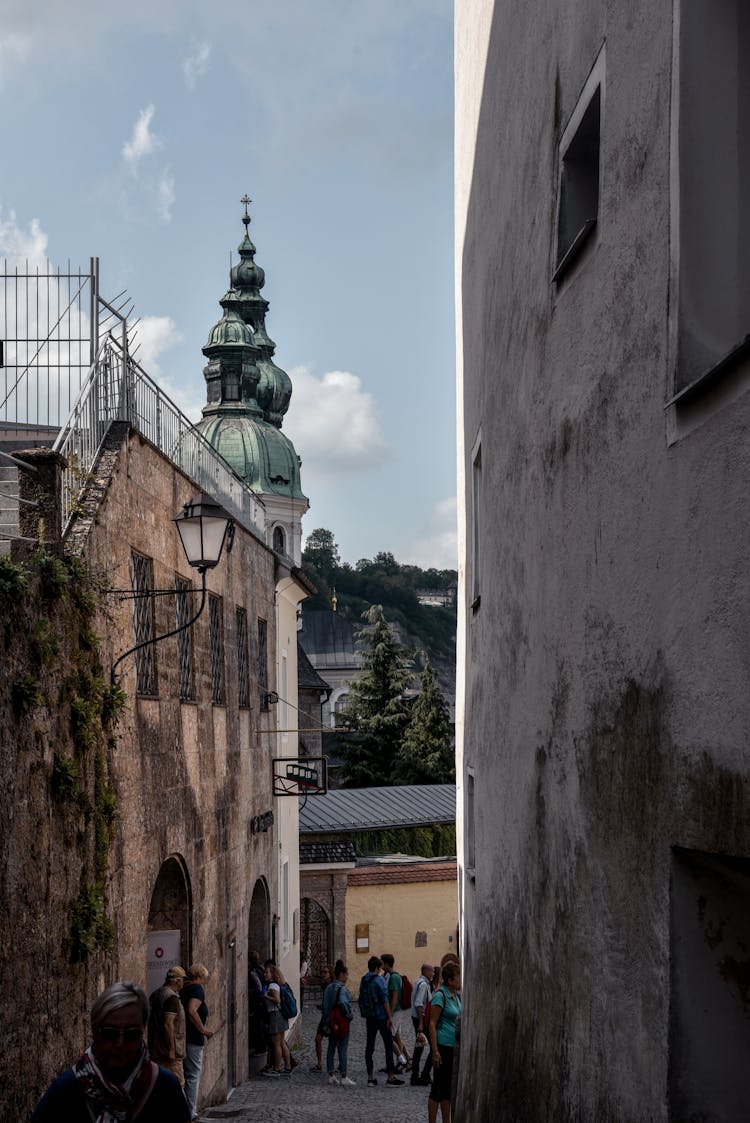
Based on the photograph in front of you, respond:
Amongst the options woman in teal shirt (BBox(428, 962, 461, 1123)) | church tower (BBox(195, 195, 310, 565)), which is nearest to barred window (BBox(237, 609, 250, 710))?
woman in teal shirt (BBox(428, 962, 461, 1123))

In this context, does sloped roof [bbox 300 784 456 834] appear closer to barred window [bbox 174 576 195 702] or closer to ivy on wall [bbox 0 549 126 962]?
barred window [bbox 174 576 195 702]

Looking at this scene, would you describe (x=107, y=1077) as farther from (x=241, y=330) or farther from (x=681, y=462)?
(x=241, y=330)

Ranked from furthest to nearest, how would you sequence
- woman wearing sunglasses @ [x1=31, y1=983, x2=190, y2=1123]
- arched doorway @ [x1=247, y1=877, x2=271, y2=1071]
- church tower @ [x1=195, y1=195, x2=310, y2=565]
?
church tower @ [x1=195, y1=195, x2=310, y2=565], arched doorway @ [x1=247, y1=877, x2=271, y2=1071], woman wearing sunglasses @ [x1=31, y1=983, x2=190, y2=1123]

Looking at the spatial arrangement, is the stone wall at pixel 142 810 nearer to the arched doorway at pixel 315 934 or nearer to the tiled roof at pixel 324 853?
the tiled roof at pixel 324 853

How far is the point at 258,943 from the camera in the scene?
2208 centimetres

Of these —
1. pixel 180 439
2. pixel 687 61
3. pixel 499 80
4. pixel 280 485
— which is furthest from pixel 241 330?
pixel 687 61

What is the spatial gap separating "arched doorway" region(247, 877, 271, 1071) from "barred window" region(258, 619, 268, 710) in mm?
2688

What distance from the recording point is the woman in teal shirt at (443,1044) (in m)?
12.3

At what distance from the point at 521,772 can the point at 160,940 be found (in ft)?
23.6

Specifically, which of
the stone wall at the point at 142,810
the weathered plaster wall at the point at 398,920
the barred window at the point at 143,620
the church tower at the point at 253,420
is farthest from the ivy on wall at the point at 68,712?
the church tower at the point at 253,420

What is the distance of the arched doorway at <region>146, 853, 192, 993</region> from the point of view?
14.0 metres

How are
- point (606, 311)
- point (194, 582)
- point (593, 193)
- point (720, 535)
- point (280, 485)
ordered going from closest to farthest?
point (720, 535)
point (606, 311)
point (593, 193)
point (194, 582)
point (280, 485)

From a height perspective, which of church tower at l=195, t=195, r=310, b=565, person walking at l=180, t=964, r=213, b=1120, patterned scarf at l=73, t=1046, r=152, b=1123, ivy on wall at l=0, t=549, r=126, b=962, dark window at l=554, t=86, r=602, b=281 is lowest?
person walking at l=180, t=964, r=213, b=1120

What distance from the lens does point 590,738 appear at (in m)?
5.66
